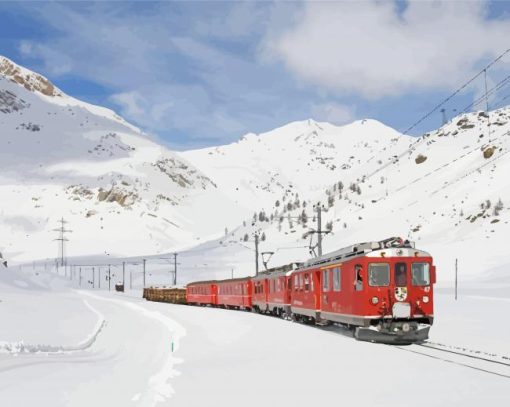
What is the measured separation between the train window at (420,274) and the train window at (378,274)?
919 millimetres

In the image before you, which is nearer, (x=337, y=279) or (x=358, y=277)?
(x=358, y=277)

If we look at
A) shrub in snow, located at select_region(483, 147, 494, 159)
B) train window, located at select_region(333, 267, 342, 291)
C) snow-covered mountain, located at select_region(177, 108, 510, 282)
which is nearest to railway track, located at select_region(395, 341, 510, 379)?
train window, located at select_region(333, 267, 342, 291)

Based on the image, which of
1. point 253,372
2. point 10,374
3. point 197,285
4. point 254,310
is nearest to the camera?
point 10,374

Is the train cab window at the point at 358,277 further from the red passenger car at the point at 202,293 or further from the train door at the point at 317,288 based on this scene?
the red passenger car at the point at 202,293

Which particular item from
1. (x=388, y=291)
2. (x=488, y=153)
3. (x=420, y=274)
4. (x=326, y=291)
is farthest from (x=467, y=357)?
(x=488, y=153)

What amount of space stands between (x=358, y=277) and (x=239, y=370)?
8.87 meters

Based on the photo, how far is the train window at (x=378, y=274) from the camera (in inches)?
898

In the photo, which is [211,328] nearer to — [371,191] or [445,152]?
Result: [371,191]

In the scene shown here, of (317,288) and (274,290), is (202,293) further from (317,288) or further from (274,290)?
(317,288)

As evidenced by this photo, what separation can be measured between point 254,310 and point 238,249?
419 feet

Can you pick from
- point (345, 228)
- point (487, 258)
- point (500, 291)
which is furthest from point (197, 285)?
point (345, 228)

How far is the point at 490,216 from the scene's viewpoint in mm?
108688

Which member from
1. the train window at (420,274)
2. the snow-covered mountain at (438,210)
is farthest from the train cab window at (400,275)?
the snow-covered mountain at (438,210)

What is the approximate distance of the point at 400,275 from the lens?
2292 centimetres
